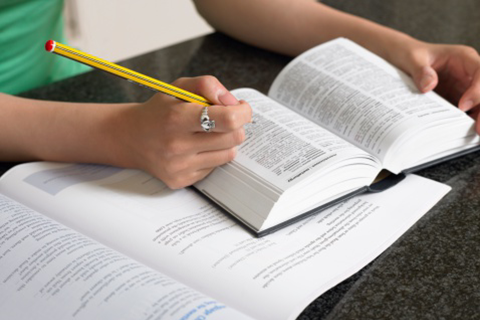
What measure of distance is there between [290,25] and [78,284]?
2.14 ft

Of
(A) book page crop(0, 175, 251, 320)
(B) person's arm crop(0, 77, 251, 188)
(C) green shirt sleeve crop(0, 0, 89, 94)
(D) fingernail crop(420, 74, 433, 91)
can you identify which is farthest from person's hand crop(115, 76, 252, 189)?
(C) green shirt sleeve crop(0, 0, 89, 94)

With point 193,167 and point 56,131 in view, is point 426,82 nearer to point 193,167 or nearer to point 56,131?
point 193,167

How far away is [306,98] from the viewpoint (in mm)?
846

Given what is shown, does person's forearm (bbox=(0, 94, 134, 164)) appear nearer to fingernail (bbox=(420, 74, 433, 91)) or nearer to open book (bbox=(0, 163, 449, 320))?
open book (bbox=(0, 163, 449, 320))

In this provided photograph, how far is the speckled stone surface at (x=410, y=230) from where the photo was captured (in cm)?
56

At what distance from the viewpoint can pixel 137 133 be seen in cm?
73

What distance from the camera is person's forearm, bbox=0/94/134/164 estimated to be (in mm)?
766

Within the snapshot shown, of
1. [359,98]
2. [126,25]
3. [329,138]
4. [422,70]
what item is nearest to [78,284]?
[329,138]

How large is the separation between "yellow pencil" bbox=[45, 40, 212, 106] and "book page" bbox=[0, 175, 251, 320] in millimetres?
164

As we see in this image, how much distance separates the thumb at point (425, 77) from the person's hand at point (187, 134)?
0.28 meters

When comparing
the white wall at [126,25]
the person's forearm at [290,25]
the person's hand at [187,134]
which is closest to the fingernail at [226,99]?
the person's hand at [187,134]

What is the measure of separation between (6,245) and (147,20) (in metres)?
2.17

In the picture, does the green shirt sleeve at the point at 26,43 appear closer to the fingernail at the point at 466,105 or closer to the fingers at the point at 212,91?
the fingers at the point at 212,91

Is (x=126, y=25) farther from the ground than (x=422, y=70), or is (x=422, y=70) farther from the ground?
(x=422, y=70)
